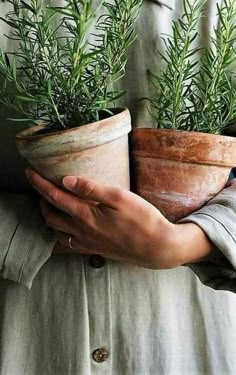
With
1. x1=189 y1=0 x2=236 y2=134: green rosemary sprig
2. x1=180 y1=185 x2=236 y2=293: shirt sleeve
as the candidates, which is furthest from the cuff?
x1=189 y1=0 x2=236 y2=134: green rosemary sprig

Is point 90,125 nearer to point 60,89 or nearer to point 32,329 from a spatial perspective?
point 60,89

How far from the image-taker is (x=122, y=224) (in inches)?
27.4

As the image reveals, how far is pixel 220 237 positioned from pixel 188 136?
123 millimetres

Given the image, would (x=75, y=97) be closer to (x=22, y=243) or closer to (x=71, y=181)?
(x=71, y=181)

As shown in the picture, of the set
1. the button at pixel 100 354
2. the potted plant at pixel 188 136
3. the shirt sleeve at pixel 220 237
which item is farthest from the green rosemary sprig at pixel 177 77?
the button at pixel 100 354

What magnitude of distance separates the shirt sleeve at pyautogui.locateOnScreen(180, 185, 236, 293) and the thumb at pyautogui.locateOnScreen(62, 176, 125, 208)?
0.09 meters

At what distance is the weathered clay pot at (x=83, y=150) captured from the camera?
2.13 feet

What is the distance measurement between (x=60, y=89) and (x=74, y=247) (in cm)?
20

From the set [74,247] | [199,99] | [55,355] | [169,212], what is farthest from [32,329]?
[199,99]

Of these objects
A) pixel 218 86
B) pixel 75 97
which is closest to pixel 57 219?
pixel 75 97

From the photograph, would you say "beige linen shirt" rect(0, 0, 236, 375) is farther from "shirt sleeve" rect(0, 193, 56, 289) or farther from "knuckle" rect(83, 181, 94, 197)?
"knuckle" rect(83, 181, 94, 197)

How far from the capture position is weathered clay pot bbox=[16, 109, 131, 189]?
65cm

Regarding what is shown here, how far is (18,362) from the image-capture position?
83 centimetres

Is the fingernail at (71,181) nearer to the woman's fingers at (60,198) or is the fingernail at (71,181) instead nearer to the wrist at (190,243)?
the woman's fingers at (60,198)
